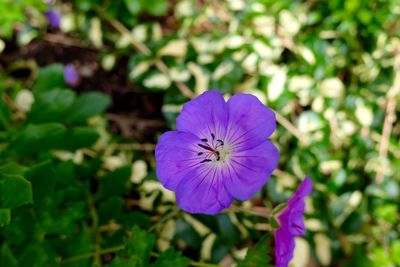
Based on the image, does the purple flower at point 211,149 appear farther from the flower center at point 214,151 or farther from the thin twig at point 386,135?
the thin twig at point 386,135

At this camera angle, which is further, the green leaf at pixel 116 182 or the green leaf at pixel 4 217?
the green leaf at pixel 116 182

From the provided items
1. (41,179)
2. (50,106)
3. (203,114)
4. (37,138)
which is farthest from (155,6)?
(203,114)

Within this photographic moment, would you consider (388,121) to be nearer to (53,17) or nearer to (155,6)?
(155,6)

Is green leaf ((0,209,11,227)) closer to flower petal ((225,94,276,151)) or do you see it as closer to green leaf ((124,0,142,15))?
flower petal ((225,94,276,151))

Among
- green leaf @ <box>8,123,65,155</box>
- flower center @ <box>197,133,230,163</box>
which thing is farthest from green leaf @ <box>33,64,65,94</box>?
flower center @ <box>197,133,230,163</box>

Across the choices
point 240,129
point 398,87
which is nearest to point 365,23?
point 398,87

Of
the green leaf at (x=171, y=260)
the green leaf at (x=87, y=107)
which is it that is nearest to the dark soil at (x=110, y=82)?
the green leaf at (x=87, y=107)
